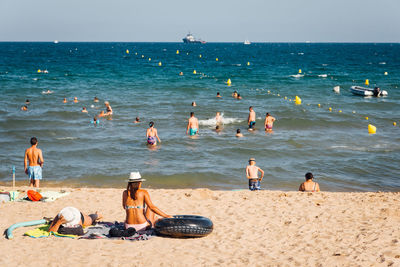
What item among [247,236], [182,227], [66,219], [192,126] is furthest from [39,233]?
[192,126]

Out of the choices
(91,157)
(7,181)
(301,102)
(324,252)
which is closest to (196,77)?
(301,102)

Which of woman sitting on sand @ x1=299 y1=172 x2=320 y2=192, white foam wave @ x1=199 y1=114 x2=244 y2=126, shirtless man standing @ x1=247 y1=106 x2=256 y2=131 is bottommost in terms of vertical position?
woman sitting on sand @ x1=299 y1=172 x2=320 y2=192

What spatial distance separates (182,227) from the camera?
7.33 metres

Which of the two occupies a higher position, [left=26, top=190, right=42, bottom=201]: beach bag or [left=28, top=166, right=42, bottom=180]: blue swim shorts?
[left=28, top=166, right=42, bottom=180]: blue swim shorts

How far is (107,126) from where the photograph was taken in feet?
71.1

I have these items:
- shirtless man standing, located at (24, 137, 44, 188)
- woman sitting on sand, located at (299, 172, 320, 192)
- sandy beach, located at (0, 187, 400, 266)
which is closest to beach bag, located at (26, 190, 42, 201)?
sandy beach, located at (0, 187, 400, 266)

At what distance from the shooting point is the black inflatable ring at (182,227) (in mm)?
7324

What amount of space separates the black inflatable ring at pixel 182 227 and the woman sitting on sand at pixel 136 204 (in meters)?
0.17

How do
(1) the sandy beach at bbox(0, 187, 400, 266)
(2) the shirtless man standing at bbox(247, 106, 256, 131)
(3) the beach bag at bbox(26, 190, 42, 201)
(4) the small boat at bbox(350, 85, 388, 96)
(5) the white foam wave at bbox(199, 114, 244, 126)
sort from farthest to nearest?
(4) the small boat at bbox(350, 85, 388, 96)
(5) the white foam wave at bbox(199, 114, 244, 126)
(2) the shirtless man standing at bbox(247, 106, 256, 131)
(3) the beach bag at bbox(26, 190, 42, 201)
(1) the sandy beach at bbox(0, 187, 400, 266)

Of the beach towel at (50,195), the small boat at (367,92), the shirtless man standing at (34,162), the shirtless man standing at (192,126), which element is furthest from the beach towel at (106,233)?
the small boat at (367,92)

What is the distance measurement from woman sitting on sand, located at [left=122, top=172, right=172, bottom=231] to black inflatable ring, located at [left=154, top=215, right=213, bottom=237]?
17 centimetres

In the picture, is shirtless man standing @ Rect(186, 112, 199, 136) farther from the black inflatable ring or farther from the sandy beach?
the black inflatable ring

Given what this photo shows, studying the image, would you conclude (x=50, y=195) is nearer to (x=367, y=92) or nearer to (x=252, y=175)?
(x=252, y=175)

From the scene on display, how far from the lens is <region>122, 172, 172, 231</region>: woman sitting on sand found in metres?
7.10
